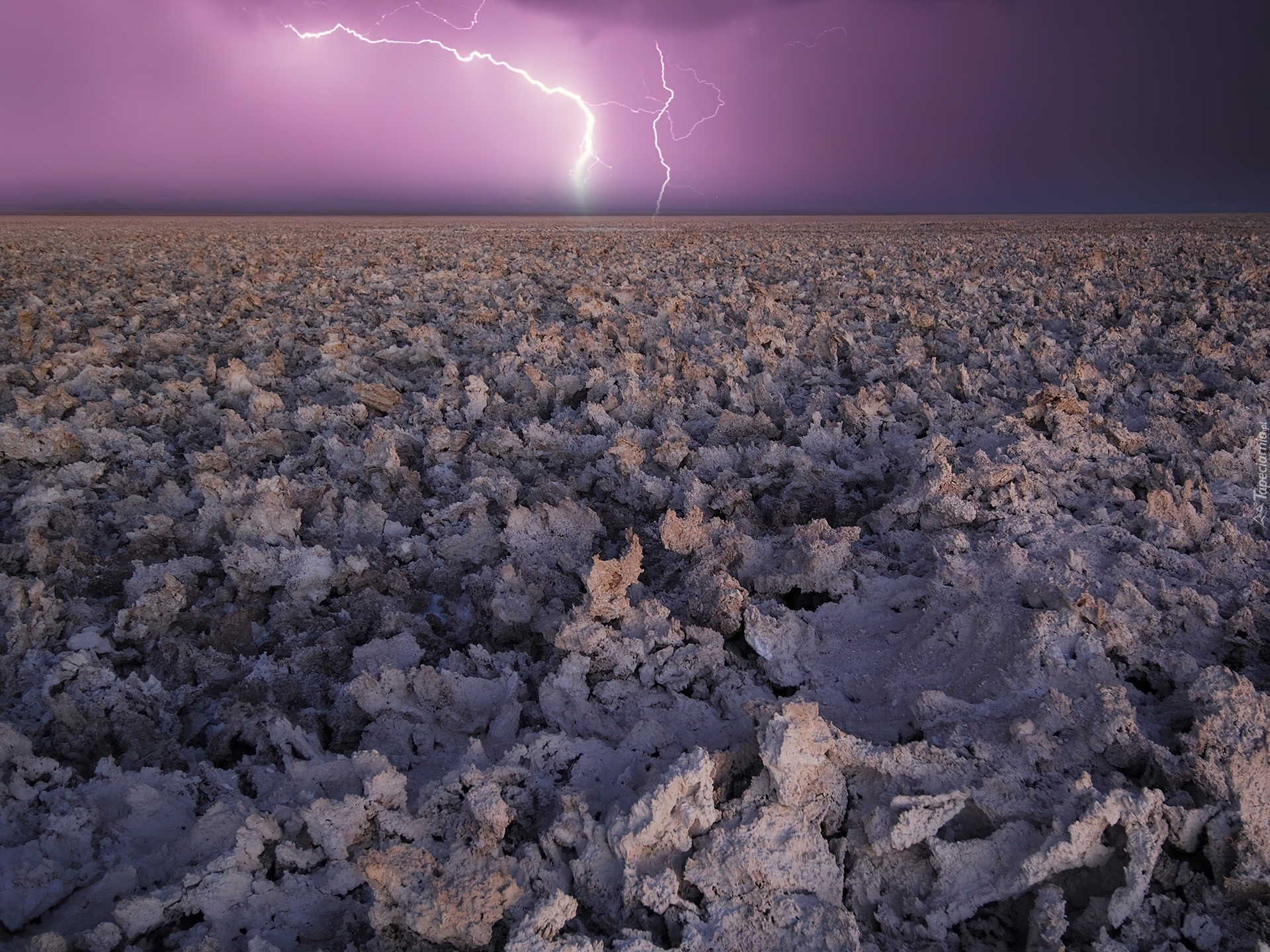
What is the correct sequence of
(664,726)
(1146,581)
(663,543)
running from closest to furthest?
1. (664,726)
2. (1146,581)
3. (663,543)

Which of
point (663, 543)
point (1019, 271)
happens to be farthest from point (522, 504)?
point (1019, 271)

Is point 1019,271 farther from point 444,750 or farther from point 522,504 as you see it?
point 444,750

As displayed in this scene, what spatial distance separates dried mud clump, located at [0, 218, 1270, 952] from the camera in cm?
129

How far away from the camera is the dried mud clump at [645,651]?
1287mm

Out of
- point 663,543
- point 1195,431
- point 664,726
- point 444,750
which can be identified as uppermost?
point 1195,431

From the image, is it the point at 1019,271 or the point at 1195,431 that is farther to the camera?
the point at 1019,271

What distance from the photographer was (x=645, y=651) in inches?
74.7

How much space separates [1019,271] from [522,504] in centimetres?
746

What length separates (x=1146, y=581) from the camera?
2.00m

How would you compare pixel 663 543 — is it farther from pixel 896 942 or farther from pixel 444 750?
pixel 896 942

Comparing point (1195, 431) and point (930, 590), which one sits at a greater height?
point (1195, 431)

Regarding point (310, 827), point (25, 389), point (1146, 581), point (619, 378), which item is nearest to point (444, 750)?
point (310, 827)

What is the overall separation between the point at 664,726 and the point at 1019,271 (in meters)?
8.26

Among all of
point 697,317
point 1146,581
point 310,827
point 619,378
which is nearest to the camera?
point 310,827
